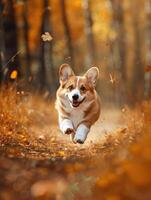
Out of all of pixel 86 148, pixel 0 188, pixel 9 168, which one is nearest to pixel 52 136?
pixel 86 148

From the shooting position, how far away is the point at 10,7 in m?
13.1

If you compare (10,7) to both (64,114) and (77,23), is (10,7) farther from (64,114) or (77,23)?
(77,23)

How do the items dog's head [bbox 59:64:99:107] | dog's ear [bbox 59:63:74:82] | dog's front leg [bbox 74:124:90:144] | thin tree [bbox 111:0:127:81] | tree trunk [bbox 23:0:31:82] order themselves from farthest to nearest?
thin tree [bbox 111:0:127:81]
tree trunk [bbox 23:0:31:82]
dog's ear [bbox 59:63:74:82]
dog's head [bbox 59:64:99:107]
dog's front leg [bbox 74:124:90:144]

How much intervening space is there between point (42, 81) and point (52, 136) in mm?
9442

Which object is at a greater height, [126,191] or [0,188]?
[126,191]

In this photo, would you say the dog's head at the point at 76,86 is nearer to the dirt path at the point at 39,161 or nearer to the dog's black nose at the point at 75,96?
the dog's black nose at the point at 75,96

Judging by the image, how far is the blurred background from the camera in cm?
1248

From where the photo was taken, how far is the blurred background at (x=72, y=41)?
1248 centimetres

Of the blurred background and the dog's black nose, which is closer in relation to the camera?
the dog's black nose

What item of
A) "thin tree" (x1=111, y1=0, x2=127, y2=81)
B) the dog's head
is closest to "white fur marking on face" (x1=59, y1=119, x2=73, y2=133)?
the dog's head

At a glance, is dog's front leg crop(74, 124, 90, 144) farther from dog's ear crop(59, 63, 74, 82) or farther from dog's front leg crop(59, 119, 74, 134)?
dog's ear crop(59, 63, 74, 82)

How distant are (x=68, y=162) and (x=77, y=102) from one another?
5.74 ft

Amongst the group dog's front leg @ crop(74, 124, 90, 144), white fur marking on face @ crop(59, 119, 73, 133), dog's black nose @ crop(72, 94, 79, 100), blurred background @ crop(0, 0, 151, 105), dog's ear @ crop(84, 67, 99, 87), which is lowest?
blurred background @ crop(0, 0, 151, 105)

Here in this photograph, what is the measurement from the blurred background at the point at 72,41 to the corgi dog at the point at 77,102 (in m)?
0.43
